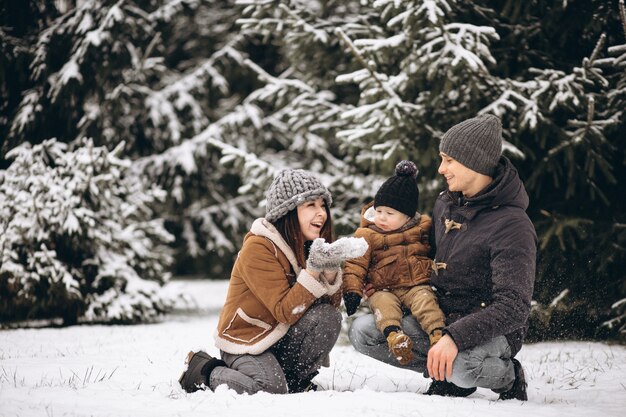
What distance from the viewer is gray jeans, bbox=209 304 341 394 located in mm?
3570

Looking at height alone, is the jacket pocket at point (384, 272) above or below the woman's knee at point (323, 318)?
above

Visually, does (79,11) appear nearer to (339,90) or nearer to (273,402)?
(339,90)

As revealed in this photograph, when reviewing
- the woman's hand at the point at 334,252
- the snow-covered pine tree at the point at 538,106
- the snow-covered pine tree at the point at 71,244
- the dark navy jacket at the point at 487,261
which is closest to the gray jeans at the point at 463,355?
the dark navy jacket at the point at 487,261

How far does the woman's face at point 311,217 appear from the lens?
3.88 metres

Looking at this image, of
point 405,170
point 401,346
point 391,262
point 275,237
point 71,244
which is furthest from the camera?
point 71,244

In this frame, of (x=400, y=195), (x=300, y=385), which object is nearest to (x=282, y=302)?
(x=300, y=385)

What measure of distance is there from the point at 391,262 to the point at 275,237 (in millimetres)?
796

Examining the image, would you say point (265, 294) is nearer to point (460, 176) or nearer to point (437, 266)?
point (437, 266)

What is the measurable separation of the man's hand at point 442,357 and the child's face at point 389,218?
965mm

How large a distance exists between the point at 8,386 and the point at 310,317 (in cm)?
191

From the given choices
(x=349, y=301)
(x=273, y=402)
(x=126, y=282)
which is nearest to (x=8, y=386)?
(x=273, y=402)

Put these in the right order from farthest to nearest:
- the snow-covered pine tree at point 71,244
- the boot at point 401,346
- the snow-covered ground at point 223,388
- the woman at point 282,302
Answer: the snow-covered pine tree at point 71,244 < the woman at point 282,302 < the boot at point 401,346 < the snow-covered ground at point 223,388

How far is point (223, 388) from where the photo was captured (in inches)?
136

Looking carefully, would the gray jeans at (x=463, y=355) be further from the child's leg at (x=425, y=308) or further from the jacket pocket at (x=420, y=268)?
the jacket pocket at (x=420, y=268)
